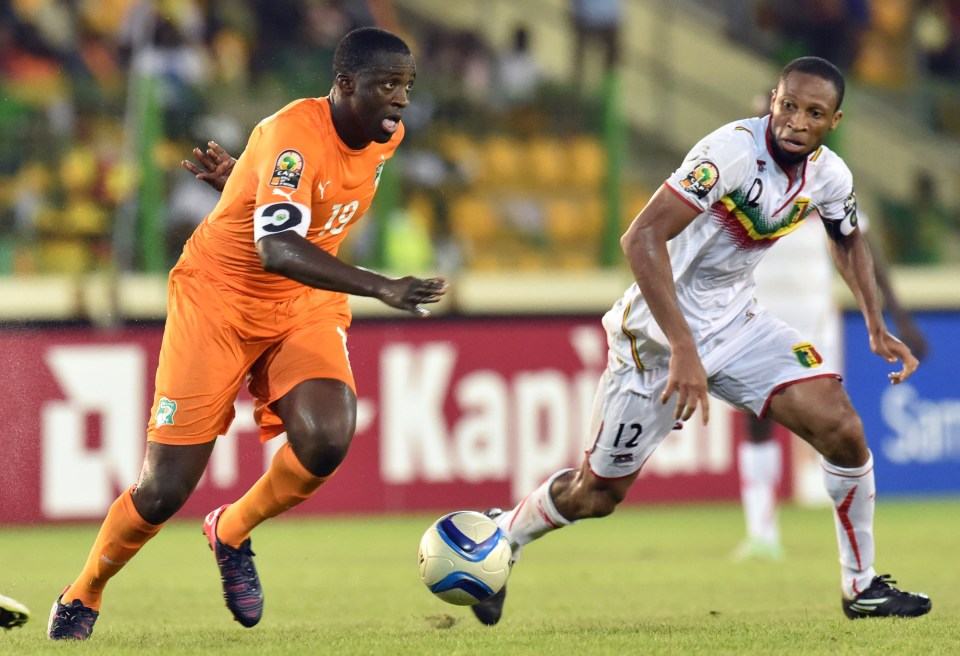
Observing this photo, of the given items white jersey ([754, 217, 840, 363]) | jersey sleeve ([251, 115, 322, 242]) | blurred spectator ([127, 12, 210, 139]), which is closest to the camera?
jersey sleeve ([251, 115, 322, 242])

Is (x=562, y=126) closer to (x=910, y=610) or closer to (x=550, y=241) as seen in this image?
(x=550, y=241)

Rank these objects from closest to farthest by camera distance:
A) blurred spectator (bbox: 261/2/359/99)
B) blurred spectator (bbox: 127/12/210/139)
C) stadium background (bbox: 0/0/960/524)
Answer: stadium background (bbox: 0/0/960/524) < blurred spectator (bbox: 127/12/210/139) < blurred spectator (bbox: 261/2/359/99)

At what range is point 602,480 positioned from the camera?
21.0 feet

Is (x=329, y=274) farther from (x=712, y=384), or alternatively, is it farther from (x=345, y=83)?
(x=712, y=384)

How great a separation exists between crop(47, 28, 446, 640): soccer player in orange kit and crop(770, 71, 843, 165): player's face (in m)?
1.38

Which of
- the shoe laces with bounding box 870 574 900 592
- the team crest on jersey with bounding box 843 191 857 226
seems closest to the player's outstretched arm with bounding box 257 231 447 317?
the team crest on jersey with bounding box 843 191 857 226

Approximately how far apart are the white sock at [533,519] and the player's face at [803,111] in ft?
5.41

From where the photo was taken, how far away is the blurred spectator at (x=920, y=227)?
45.6ft

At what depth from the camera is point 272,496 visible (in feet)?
19.9

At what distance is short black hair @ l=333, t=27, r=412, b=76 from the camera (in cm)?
570

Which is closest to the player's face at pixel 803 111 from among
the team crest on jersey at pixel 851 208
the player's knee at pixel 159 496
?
the team crest on jersey at pixel 851 208

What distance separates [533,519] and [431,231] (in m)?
6.06

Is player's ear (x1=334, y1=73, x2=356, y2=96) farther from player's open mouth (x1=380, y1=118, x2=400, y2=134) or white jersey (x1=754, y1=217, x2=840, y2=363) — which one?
white jersey (x1=754, y1=217, x2=840, y2=363)

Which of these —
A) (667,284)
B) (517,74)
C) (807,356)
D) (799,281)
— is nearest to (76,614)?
(667,284)
